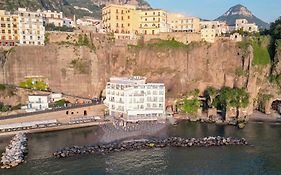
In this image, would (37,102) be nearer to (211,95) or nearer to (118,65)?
(118,65)

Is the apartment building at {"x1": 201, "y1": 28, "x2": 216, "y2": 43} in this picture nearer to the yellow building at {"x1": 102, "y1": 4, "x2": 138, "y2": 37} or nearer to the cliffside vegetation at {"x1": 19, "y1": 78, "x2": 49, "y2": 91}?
the yellow building at {"x1": 102, "y1": 4, "x2": 138, "y2": 37}

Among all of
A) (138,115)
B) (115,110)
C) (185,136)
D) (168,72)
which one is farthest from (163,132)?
(168,72)

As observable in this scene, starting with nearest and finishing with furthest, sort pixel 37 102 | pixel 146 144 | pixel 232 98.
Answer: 1. pixel 146 144
2. pixel 37 102
3. pixel 232 98

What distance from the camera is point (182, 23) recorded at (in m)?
98.3

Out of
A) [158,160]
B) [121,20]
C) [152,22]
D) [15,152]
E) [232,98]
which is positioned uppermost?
[121,20]

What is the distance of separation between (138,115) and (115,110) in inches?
208

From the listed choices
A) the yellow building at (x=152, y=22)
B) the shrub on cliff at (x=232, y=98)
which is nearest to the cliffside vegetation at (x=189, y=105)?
the shrub on cliff at (x=232, y=98)

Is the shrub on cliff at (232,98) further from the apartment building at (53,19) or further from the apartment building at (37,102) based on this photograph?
the apartment building at (53,19)

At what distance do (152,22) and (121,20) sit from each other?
316 inches

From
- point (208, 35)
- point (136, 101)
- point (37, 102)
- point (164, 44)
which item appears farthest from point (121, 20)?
point (37, 102)

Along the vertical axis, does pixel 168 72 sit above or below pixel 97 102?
above

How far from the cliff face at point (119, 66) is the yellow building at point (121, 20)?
7534 mm

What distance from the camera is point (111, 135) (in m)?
59.7

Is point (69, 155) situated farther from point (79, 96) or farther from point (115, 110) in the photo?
point (79, 96)
